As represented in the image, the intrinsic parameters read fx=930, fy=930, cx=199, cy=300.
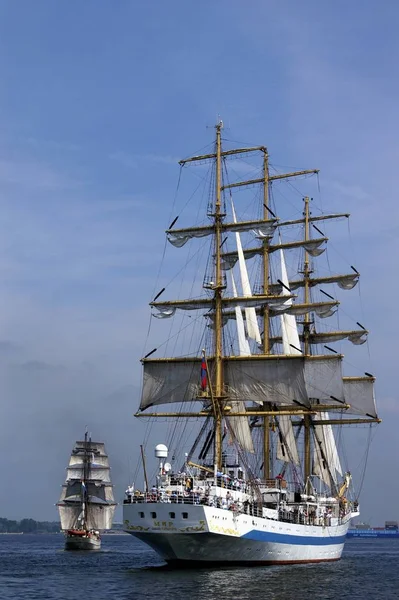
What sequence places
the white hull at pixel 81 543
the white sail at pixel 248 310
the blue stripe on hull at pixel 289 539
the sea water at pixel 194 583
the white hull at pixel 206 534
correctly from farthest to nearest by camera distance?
the white hull at pixel 81 543
the white sail at pixel 248 310
the blue stripe on hull at pixel 289 539
the white hull at pixel 206 534
the sea water at pixel 194 583

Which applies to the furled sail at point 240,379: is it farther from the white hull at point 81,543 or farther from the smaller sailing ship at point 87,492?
the smaller sailing ship at point 87,492

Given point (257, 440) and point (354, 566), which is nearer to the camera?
point (354, 566)

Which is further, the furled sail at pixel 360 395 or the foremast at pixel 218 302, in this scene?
the furled sail at pixel 360 395

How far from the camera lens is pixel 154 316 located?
73312mm

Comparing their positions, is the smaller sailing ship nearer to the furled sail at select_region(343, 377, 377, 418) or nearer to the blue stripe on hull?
the furled sail at select_region(343, 377, 377, 418)

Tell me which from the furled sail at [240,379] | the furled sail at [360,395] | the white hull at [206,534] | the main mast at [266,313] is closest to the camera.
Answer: the white hull at [206,534]

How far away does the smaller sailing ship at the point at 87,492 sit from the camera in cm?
12438

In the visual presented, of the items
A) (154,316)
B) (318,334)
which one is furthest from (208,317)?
(318,334)

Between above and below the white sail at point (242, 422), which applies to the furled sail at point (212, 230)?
above

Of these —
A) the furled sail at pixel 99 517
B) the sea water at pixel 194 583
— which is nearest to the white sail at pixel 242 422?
the sea water at pixel 194 583

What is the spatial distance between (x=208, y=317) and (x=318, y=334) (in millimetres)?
23467

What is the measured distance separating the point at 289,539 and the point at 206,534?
11.5 metres

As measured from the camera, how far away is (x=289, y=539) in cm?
6544

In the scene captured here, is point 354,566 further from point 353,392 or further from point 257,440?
point 353,392
